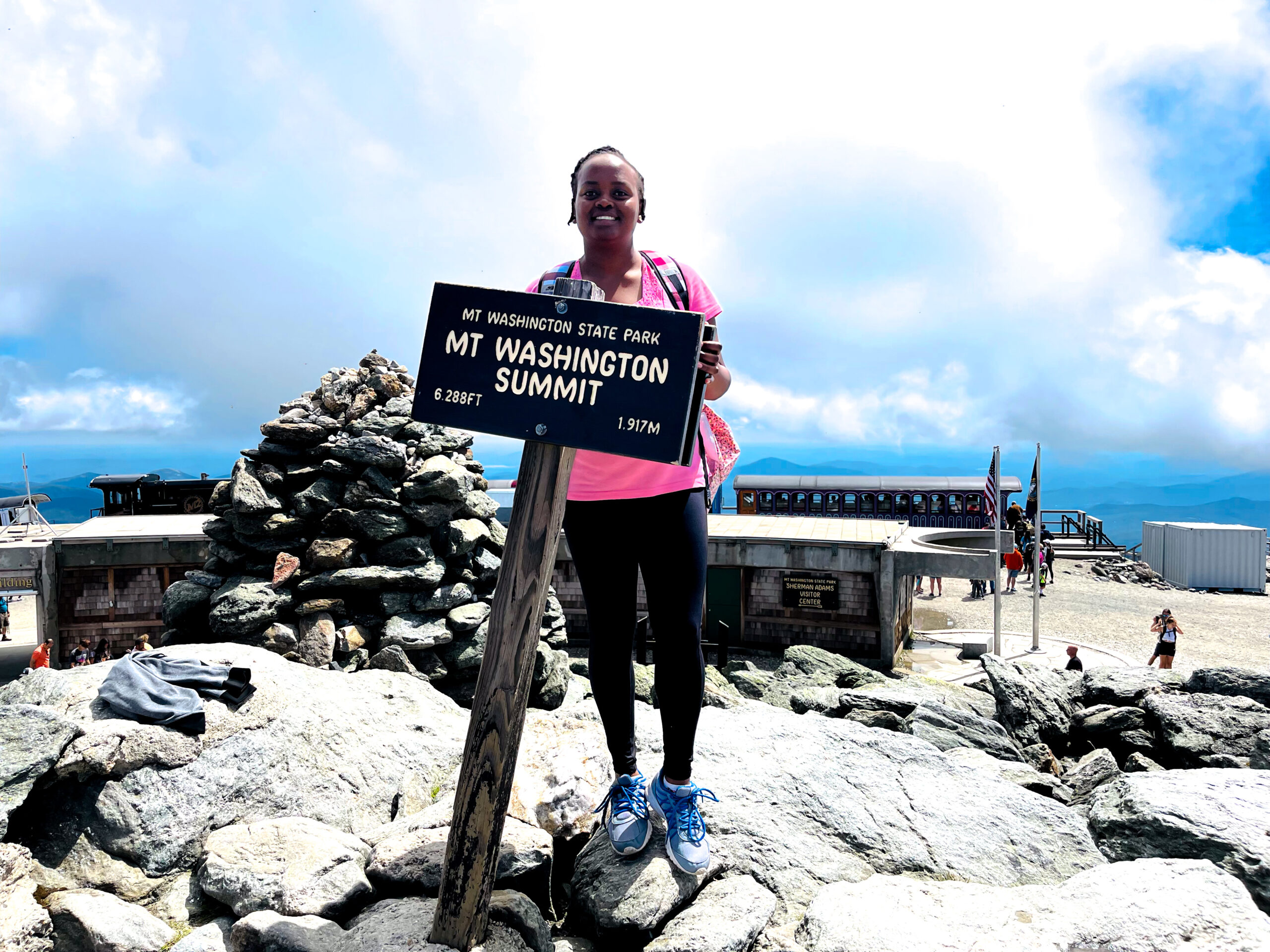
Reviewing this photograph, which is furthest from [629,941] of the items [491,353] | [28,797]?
[28,797]

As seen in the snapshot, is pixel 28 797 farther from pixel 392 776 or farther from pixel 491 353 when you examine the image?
pixel 491 353

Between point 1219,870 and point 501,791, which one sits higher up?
point 501,791

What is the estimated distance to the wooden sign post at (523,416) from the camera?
2740 millimetres

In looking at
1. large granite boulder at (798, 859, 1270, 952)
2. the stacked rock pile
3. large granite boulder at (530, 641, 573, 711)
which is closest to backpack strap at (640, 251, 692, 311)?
large granite boulder at (798, 859, 1270, 952)

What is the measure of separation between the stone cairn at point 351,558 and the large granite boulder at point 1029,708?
529 centimetres

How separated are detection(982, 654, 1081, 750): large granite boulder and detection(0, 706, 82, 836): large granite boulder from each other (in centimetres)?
760

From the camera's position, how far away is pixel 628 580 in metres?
3.29

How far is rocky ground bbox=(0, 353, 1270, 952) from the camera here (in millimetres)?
2996

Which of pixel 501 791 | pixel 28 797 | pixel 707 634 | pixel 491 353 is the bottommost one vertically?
pixel 707 634

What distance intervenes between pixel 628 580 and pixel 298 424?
28.1 ft

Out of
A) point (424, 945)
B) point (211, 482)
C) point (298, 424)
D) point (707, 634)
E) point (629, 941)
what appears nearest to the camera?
point (424, 945)

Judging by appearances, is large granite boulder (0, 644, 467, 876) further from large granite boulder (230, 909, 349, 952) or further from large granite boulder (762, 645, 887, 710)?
large granite boulder (762, 645, 887, 710)

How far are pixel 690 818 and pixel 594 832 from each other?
1.89 feet

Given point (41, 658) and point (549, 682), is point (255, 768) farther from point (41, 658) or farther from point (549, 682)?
point (41, 658)
